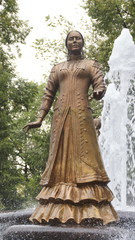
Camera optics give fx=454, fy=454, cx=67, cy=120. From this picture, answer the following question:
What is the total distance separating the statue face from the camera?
5.95 metres

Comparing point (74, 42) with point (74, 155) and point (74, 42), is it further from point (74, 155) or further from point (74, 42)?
point (74, 155)

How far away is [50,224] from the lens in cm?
505

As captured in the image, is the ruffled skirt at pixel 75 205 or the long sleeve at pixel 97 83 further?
the long sleeve at pixel 97 83

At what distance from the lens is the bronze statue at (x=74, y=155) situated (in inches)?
205

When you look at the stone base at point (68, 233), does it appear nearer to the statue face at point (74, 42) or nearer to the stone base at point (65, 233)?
the stone base at point (65, 233)

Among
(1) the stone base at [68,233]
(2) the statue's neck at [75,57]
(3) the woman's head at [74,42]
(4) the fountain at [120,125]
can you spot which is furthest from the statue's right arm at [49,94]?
(4) the fountain at [120,125]

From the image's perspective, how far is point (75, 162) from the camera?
18.0 feet

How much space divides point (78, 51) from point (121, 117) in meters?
7.29

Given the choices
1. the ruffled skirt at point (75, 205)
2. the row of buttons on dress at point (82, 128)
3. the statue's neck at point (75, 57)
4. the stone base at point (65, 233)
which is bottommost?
the stone base at point (65, 233)

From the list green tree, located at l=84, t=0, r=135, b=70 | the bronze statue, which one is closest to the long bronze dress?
the bronze statue

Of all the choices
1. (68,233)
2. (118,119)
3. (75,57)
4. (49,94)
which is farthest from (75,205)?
(118,119)

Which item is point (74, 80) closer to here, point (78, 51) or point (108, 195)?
point (78, 51)

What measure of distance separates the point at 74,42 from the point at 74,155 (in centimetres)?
151

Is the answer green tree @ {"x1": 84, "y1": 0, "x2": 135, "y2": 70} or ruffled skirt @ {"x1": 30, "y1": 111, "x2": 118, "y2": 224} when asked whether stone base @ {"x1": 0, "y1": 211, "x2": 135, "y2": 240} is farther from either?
green tree @ {"x1": 84, "y1": 0, "x2": 135, "y2": 70}
